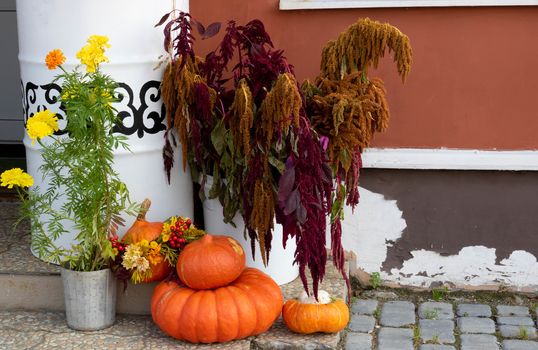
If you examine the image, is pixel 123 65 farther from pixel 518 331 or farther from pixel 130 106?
pixel 518 331

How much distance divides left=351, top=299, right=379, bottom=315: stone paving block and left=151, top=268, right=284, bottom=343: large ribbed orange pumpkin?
0.74 meters

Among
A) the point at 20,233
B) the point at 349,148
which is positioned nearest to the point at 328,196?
the point at 349,148

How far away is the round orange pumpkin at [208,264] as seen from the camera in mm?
3713

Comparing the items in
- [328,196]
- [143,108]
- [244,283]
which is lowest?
[244,283]

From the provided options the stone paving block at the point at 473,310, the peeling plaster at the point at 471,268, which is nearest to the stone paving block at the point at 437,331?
the stone paving block at the point at 473,310

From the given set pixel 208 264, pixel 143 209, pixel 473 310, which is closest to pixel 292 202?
pixel 208 264

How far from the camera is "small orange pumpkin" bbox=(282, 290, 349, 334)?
373 cm

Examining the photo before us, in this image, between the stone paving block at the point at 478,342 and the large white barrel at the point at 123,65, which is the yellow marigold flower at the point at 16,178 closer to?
the large white barrel at the point at 123,65

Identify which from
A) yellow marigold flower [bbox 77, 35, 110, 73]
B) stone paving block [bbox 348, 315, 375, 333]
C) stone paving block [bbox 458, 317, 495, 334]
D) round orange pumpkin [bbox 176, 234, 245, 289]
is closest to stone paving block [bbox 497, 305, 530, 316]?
stone paving block [bbox 458, 317, 495, 334]

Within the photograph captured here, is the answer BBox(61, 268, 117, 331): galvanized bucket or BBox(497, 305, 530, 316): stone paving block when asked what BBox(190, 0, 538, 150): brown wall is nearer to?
BBox(497, 305, 530, 316): stone paving block

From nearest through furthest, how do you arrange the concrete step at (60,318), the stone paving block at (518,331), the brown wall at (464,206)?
1. the concrete step at (60,318)
2. the stone paving block at (518,331)
3. the brown wall at (464,206)

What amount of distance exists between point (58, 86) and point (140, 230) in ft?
2.54

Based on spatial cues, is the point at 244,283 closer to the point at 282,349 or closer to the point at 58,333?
the point at 282,349

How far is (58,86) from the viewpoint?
402 centimetres
